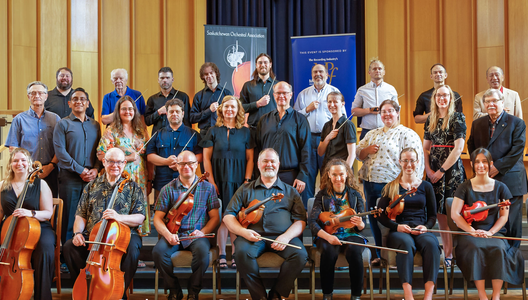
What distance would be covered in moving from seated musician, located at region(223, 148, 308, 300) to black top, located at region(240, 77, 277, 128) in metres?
0.88

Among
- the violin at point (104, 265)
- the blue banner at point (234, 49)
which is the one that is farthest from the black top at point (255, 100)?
the blue banner at point (234, 49)

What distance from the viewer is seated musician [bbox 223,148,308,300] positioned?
303 cm

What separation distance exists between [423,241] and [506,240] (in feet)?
1.84

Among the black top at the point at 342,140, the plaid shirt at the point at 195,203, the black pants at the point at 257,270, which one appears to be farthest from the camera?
the black top at the point at 342,140

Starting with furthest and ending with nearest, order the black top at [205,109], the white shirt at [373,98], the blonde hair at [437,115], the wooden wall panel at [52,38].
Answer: the wooden wall panel at [52,38]
the white shirt at [373,98]
the black top at [205,109]
the blonde hair at [437,115]

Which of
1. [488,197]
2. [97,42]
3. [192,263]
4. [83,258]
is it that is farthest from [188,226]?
[97,42]

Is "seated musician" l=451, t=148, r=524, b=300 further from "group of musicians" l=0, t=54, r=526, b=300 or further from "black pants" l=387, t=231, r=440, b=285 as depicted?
"black pants" l=387, t=231, r=440, b=285

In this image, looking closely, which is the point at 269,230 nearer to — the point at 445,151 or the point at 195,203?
the point at 195,203

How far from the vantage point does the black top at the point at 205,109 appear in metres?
4.25

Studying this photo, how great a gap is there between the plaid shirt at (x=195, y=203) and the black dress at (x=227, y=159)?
286 mm

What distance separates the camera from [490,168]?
331cm

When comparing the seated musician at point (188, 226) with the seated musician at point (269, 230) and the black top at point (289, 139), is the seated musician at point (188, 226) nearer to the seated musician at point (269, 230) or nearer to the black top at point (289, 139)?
the seated musician at point (269, 230)

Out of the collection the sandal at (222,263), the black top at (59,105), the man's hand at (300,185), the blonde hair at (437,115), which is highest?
the black top at (59,105)

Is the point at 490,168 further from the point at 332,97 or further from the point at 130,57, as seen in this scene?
the point at 130,57
